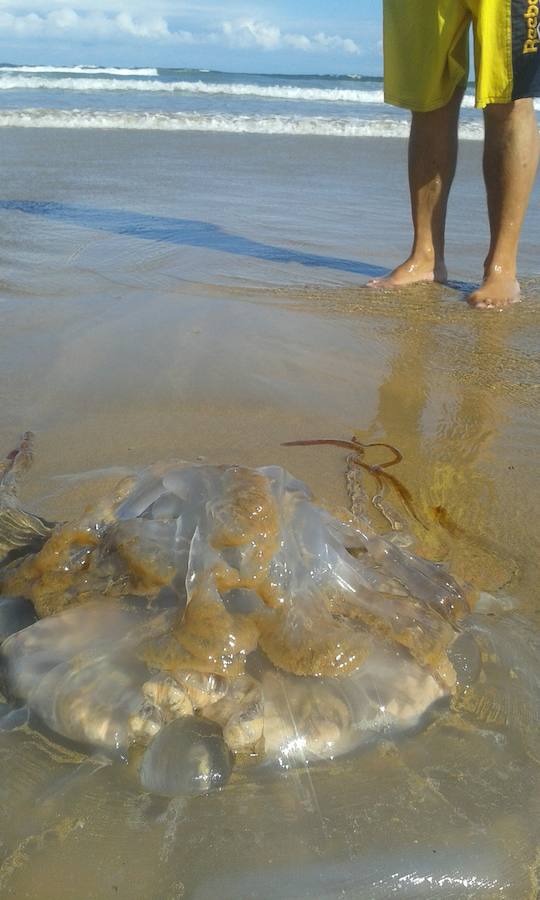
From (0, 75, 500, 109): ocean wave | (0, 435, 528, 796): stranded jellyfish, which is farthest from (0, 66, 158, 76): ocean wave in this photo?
Result: (0, 435, 528, 796): stranded jellyfish

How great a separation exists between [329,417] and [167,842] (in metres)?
1.46

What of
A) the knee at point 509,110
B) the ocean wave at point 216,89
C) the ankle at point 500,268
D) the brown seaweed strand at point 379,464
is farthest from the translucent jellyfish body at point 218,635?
the ocean wave at point 216,89

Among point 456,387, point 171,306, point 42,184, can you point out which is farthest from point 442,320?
point 42,184

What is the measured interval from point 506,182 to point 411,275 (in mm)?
546

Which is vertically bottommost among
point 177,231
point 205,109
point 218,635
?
point 177,231

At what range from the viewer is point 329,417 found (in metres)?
2.28

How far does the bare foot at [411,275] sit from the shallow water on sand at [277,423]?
0.09 m

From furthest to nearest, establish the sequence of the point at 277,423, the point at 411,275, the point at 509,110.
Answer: the point at 411,275
the point at 509,110
the point at 277,423

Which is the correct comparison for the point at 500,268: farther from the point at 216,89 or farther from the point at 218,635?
the point at 216,89

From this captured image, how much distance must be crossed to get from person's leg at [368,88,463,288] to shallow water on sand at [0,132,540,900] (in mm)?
149

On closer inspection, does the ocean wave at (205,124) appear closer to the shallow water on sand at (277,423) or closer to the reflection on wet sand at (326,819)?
the shallow water on sand at (277,423)

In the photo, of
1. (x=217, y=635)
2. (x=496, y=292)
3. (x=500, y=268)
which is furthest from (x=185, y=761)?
(x=500, y=268)

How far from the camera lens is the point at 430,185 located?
12.4 feet

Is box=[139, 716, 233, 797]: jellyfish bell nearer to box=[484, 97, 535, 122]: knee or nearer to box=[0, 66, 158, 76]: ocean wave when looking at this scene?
box=[484, 97, 535, 122]: knee
